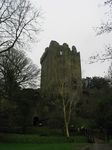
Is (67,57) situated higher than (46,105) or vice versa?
(67,57)

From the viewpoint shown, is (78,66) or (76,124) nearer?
(76,124)

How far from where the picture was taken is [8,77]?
1247cm

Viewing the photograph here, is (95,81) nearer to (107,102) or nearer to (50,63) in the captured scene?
(50,63)

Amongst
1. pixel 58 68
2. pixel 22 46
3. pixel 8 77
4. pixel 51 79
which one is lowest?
pixel 8 77

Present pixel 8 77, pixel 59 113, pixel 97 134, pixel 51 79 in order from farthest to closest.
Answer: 1. pixel 51 79
2. pixel 59 113
3. pixel 97 134
4. pixel 8 77

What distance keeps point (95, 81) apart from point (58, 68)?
613 inches

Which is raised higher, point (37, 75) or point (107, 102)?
point (37, 75)

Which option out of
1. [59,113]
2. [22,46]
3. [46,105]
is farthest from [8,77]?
[46,105]

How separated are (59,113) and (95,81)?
1251 inches

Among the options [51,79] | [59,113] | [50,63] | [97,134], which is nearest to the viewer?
[97,134]

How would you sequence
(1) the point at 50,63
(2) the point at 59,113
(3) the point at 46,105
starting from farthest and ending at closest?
1. (1) the point at 50,63
2. (3) the point at 46,105
3. (2) the point at 59,113

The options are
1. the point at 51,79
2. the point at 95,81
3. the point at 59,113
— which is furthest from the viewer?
the point at 95,81

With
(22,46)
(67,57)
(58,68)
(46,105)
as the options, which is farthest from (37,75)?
(67,57)

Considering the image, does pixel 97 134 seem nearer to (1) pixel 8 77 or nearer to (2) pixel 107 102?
(2) pixel 107 102
